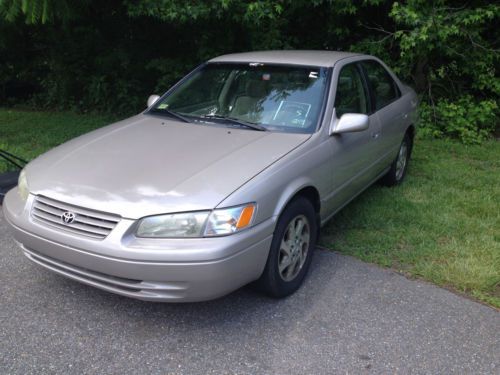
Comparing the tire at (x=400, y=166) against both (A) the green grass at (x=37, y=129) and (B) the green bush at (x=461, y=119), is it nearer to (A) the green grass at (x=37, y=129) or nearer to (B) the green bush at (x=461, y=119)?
(B) the green bush at (x=461, y=119)

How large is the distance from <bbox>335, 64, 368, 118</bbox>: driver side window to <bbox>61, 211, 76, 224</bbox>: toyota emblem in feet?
6.86

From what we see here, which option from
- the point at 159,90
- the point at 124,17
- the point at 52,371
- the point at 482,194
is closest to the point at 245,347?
the point at 52,371

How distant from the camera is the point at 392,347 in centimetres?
290

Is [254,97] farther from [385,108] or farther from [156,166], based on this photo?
[385,108]

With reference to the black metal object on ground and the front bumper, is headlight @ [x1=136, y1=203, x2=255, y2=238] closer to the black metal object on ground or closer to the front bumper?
Result: the front bumper

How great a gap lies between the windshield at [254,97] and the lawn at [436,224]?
3.75 ft

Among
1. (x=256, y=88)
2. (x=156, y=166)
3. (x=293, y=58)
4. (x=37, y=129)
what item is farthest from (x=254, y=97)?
(x=37, y=129)

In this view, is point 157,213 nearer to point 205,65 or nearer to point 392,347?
point 392,347

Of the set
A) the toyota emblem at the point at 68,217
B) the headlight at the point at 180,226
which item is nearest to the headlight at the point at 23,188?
the toyota emblem at the point at 68,217

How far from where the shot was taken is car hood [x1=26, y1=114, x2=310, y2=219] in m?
2.82

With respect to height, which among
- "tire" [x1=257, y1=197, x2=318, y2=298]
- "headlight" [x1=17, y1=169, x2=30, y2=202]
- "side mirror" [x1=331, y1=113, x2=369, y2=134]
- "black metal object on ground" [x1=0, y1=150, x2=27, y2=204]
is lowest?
"black metal object on ground" [x1=0, y1=150, x2=27, y2=204]

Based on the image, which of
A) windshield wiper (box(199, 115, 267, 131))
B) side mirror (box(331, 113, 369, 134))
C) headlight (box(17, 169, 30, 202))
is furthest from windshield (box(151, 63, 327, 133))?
headlight (box(17, 169, 30, 202))

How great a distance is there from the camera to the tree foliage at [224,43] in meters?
7.01

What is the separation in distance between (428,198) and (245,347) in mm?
3098
